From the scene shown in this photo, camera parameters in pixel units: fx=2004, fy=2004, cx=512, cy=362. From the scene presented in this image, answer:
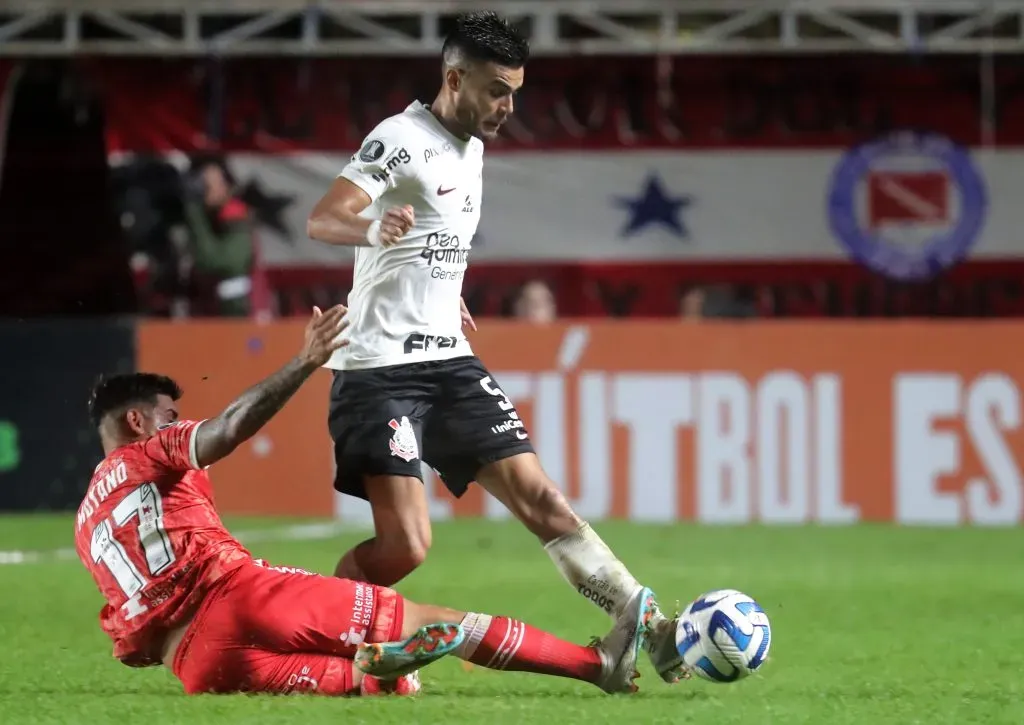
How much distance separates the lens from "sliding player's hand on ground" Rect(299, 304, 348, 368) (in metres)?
5.48

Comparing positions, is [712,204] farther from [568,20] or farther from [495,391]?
[495,391]

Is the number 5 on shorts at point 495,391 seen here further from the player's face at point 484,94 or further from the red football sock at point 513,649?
the red football sock at point 513,649

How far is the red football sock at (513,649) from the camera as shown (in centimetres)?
578

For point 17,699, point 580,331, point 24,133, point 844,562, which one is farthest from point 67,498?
point 17,699

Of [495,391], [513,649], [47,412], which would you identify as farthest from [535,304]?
[513,649]

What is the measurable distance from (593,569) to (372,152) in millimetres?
1513

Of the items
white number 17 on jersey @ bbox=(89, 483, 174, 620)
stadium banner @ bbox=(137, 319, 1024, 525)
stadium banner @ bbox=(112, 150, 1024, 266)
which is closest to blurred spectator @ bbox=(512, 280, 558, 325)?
stadium banner @ bbox=(137, 319, 1024, 525)

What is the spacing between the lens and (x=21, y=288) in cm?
1942

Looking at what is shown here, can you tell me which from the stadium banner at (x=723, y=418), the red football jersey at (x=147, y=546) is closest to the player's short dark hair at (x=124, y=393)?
the red football jersey at (x=147, y=546)

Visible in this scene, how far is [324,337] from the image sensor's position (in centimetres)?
549

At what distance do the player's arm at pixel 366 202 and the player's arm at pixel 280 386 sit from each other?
20.9 inches

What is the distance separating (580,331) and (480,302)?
282cm

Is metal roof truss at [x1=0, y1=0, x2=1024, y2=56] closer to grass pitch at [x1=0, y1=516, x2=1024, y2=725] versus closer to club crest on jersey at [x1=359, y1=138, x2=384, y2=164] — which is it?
grass pitch at [x1=0, y1=516, x2=1024, y2=725]

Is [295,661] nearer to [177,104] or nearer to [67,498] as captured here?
[67,498]
